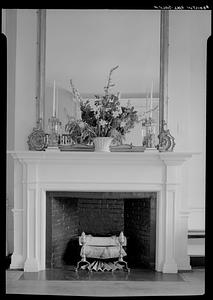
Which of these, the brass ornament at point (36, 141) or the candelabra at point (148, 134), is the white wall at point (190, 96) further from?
the brass ornament at point (36, 141)

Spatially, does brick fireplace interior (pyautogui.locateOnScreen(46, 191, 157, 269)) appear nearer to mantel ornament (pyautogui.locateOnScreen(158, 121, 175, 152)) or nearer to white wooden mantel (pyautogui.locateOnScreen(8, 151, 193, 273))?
white wooden mantel (pyautogui.locateOnScreen(8, 151, 193, 273))

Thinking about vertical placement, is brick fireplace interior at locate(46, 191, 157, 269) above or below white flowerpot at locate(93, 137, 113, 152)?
below

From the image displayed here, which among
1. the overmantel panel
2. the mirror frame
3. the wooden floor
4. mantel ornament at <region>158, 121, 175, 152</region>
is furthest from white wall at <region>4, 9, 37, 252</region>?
mantel ornament at <region>158, 121, 175, 152</region>

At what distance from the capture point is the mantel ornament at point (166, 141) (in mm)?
2982

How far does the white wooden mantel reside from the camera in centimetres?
292

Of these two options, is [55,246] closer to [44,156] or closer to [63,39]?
[44,156]

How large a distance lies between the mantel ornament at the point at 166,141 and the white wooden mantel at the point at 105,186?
0.09m

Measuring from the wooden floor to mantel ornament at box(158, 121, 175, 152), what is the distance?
78cm

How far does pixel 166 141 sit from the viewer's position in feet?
9.81

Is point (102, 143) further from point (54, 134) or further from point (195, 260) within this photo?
point (195, 260)

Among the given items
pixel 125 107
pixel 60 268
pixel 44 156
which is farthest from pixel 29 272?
pixel 125 107

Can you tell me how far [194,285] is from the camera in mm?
2619

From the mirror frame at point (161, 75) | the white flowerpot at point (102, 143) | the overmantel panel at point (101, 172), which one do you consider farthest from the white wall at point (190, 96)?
the white flowerpot at point (102, 143)

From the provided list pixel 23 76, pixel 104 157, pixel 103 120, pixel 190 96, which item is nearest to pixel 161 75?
pixel 190 96
